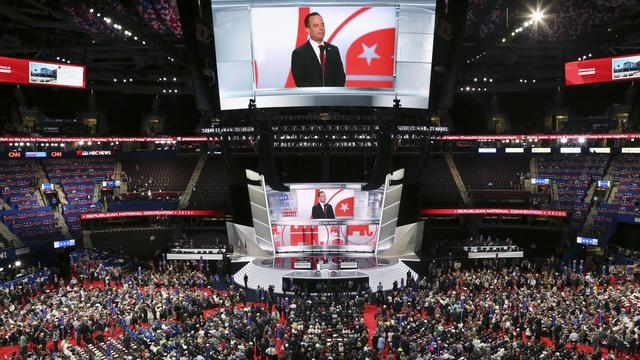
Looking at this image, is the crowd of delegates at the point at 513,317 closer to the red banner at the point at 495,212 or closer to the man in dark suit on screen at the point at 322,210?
the red banner at the point at 495,212

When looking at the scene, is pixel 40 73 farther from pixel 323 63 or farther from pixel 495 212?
pixel 495 212

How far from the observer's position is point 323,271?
30078mm

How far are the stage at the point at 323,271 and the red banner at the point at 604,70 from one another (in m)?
15.9

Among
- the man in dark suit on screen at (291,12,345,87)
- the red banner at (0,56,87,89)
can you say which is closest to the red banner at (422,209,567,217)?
the man in dark suit on screen at (291,12,345,87)

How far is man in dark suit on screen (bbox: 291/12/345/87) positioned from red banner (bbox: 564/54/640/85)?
17.9 metres

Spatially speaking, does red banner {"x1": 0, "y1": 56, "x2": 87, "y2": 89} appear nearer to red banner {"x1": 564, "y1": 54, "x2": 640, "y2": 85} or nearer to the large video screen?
the large video screen

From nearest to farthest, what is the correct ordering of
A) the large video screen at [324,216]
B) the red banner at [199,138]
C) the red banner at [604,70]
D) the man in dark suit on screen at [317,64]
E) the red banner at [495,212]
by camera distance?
1. the man in dark suit on screen at [317,64]
2. the red banner at [604,70]
3. the large video screen at [324,216]
4. the red banner at [495,212]
5. the red banner at [199,138]

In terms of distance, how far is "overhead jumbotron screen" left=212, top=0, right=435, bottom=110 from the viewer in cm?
2183

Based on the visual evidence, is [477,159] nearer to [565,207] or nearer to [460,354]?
→ [565,207]

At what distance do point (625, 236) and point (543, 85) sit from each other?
1856cm

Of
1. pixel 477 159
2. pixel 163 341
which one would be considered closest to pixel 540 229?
pixel 477 159

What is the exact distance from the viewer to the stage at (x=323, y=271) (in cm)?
2841

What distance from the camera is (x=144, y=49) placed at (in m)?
34.2

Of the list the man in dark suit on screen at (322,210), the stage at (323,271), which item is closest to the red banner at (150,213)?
the stage at (323,271)
